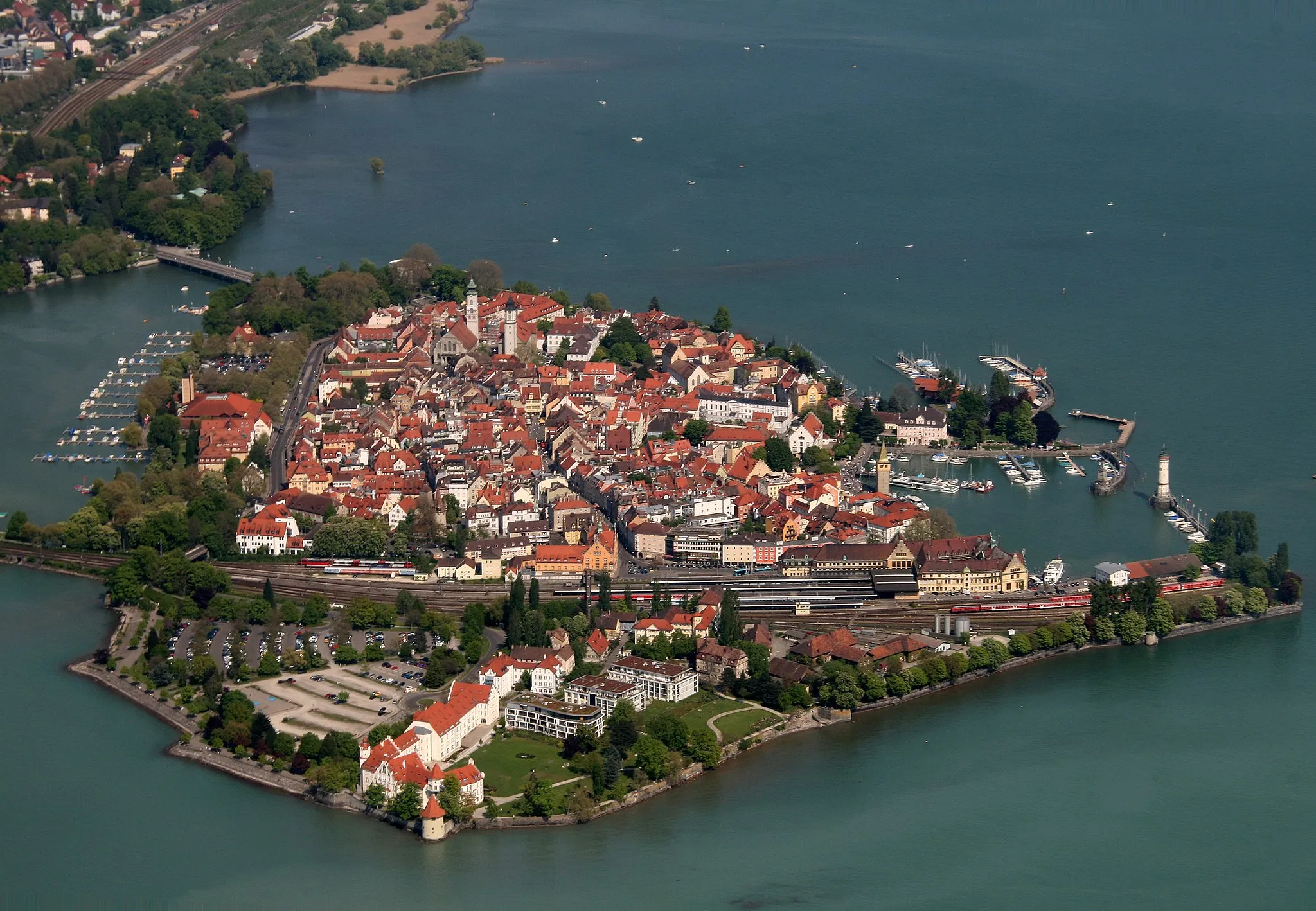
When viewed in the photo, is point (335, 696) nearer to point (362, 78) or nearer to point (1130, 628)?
point (1130, 628)

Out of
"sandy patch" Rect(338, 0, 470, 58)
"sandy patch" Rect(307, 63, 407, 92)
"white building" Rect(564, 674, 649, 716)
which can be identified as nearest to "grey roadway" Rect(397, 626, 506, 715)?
"white building" Rect(564, 674, 649, 716)

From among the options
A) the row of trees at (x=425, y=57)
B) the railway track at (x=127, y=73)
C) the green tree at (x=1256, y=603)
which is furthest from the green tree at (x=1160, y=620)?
the row of trees at (x=425, y=57)

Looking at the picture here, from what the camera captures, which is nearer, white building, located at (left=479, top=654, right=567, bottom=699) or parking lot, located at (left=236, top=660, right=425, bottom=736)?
parking lot, located at (left=236, top=660, right=425, bottom=736)

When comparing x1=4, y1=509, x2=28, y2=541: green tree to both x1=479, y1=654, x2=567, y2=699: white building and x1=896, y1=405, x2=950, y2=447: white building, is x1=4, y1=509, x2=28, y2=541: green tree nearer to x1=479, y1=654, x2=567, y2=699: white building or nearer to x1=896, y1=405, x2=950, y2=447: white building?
x1=479, y1=654, x2=567, y2=699: white building

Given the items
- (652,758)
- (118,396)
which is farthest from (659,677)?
(118,396)

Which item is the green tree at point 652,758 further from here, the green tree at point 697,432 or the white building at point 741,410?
the white building at point 741,410

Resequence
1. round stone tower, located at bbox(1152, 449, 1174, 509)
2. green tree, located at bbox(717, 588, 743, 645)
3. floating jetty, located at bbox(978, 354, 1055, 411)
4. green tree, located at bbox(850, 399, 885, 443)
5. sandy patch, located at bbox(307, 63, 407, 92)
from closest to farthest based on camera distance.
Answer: green tree, located at bbox(717, 588, 743, 645) → round stone tower, located at bbox(1152, 449, 1174, 509) → green tree, located at bbox(850, 399, 885, 443) → floating jetty, located at bbox(978, 354, 1055, 411) → sandy patch, located at bbox(307, 63, 407, 92)

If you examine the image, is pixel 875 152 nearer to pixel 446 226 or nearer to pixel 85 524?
pixel 446 226
